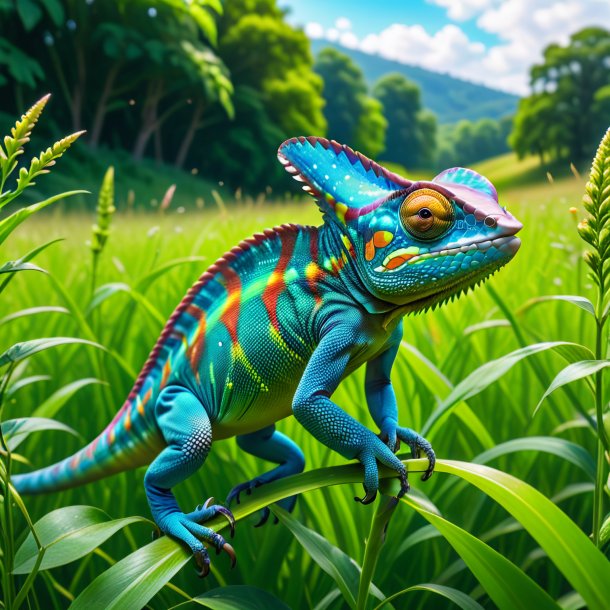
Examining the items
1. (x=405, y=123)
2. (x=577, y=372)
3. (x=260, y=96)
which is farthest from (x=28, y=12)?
(x=405, y=123)

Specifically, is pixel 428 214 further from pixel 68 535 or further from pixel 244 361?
pixel 68 535

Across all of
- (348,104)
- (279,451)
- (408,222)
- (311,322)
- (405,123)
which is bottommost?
(279,451)

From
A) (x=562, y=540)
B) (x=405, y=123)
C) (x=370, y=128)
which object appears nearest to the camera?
(x=562, y=540)

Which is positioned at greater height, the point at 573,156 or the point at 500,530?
the point at 573,156

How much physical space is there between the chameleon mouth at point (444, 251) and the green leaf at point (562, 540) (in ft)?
1.17

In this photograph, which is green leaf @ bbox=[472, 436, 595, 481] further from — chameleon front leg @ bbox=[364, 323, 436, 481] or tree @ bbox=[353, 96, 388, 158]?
tree @ bbox=[353, 96, 388, 158]

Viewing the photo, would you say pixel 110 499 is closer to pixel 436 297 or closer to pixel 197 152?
pixel 436 297

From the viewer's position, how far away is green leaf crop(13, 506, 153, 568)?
1.16 metres

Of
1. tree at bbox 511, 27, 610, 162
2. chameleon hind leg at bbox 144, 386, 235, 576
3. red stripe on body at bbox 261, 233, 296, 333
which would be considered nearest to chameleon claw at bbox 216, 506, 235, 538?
chameleon hind leg at bbox 144, 386, 235, 576

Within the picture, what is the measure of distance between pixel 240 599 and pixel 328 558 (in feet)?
0.59

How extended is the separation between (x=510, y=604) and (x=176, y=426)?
665mm

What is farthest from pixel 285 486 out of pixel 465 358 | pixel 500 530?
pixel 465 358

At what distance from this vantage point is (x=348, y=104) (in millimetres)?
29609

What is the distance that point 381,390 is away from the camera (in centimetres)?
132
